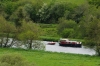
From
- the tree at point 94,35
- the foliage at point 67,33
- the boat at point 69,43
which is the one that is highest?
the tree at point 94,35

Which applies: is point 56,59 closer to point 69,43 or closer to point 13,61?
point 13,61

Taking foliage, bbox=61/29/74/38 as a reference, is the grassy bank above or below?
below

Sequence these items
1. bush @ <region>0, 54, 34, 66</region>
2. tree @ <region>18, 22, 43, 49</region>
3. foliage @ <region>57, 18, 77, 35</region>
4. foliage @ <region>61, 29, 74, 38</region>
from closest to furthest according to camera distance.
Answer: bush @ <region>0, 54, 34, 66</region> < tree @ <region>18, 22, 43, 49</region> < foliage @ <region>61, 29, 74, 38</region> < foliage @ <region>57, 18, 77, 35</region>

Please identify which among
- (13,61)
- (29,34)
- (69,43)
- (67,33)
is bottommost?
(69,43)

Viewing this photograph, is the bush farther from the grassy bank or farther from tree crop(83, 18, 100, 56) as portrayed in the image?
tree crop(83, 18, 100, 56)

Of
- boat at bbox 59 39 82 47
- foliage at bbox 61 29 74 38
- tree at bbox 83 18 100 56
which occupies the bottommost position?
boat at bbox 59 39 82 47

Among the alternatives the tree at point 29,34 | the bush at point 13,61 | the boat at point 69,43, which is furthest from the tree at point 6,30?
the bush at point 13,61

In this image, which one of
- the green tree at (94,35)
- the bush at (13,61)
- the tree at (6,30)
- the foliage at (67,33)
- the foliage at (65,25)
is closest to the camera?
the bush at (13,61)

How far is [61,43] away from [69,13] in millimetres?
29127

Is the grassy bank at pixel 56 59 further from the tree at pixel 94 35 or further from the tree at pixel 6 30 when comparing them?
the tree at pixel 6 30

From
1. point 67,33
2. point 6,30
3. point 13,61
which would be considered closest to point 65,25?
point 67,33

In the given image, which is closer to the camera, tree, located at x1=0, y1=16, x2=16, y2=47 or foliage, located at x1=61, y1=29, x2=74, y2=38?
tree, located at x1=0, y1=16, x2=16, y2=47

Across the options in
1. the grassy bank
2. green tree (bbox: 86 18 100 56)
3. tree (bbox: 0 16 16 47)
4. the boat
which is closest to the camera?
the grassy bank

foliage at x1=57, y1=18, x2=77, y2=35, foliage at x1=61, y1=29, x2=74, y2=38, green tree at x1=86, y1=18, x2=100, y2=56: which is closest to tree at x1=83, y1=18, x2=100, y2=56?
green tree at x1=86, y1=18, x2=100, y2=56
